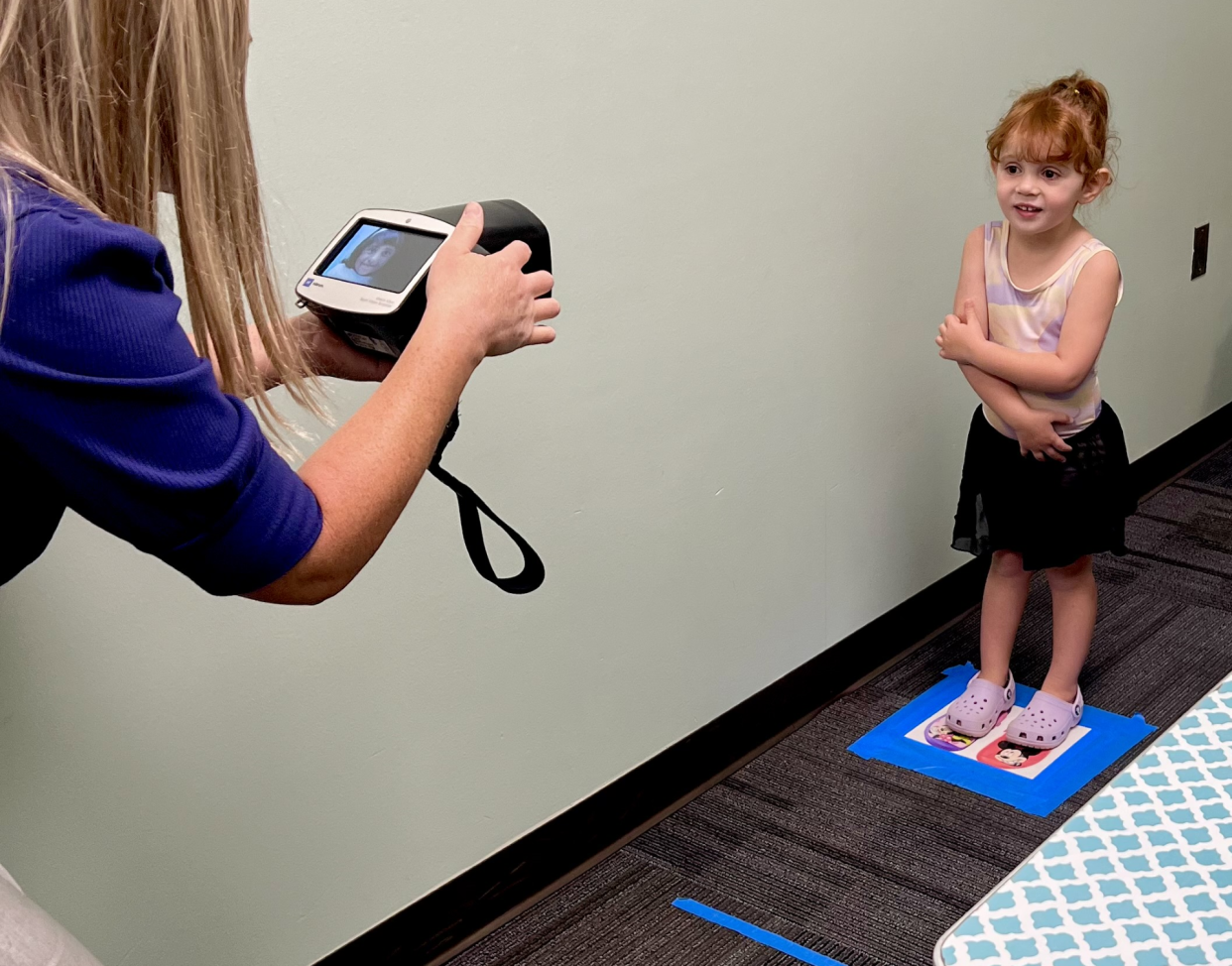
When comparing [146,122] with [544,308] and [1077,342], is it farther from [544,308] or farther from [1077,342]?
[1077,342]

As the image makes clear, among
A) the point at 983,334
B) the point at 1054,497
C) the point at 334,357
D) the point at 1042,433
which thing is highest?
the point at 334,357

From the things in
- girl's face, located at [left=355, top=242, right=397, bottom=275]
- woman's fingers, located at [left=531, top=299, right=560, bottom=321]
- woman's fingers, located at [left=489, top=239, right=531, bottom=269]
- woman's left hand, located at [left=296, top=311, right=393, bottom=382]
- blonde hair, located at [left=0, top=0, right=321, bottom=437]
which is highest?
blonde hair, located at [left=0, top=0, right=321, bottom=437]

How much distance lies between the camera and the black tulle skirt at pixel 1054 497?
6.61 ft

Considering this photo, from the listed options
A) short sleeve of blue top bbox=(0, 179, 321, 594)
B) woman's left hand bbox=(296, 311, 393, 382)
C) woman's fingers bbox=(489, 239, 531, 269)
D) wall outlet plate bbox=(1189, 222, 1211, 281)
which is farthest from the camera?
wall outlet plate bbox=(1189, 222, 1211, 281)

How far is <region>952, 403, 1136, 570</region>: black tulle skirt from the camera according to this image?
201 cm

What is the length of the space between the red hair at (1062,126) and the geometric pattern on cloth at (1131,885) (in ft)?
3.86

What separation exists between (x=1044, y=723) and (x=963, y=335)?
0.64m

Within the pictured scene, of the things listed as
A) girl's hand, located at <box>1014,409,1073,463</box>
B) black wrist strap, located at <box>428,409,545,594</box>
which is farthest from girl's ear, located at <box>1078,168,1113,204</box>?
black wrist strap, located at <box>428,409,545,594</box>

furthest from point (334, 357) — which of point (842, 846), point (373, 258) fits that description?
point (842, 846)

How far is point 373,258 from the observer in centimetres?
100

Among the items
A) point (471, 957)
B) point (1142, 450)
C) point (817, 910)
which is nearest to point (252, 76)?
point (471, 957)

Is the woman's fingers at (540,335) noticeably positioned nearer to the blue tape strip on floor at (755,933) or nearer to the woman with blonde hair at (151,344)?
the woman with blonde hair at (151,344)

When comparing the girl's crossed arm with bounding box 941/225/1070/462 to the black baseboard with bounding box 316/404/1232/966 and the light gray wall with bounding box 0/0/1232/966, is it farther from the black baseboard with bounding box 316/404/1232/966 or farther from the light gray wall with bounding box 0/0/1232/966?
the black baseboard with bounding box 316/404/1232/966

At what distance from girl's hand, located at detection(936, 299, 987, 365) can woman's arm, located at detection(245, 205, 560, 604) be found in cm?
122
